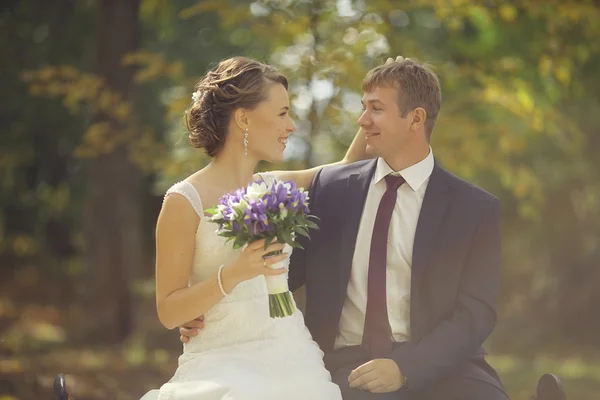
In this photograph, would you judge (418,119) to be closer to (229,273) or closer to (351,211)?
(351,211)

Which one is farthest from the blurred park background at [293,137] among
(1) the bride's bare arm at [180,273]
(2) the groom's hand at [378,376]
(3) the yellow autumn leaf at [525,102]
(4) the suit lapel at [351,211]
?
(2) the groom's hand at [378,376]

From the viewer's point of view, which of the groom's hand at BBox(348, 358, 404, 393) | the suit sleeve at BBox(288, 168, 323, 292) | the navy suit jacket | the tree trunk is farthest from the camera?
the tree trunk

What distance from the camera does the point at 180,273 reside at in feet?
12.4

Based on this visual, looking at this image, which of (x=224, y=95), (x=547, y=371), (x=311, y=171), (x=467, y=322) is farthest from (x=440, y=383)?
(x=547, y=371)

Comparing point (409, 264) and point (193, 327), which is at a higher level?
point (409, 264)

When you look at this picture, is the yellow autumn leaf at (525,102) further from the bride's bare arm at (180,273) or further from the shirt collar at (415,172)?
the bride's bare arm at (180,273)

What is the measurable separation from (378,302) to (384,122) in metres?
0.82

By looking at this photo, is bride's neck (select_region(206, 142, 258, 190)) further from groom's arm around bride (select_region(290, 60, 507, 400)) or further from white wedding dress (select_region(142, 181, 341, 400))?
groom's arm around bride (select_region(290, 60, 507, 400))

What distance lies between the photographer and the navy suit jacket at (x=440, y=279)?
394 cm

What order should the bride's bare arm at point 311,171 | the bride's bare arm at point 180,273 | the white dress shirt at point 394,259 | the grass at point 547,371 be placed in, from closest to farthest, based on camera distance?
the bride's bare arm at point 180,273 < the white dress shirt at point 394,259 < the bride's bare arm at point 311,171 < the grass at point 547,371

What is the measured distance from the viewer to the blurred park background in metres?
8.01

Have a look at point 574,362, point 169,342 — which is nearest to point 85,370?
point 169,342

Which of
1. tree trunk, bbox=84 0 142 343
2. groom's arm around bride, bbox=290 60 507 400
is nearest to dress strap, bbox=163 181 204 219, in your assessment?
groom's arm around bride, bbox=290 60 507 400

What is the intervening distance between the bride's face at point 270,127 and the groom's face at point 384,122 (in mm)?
373
